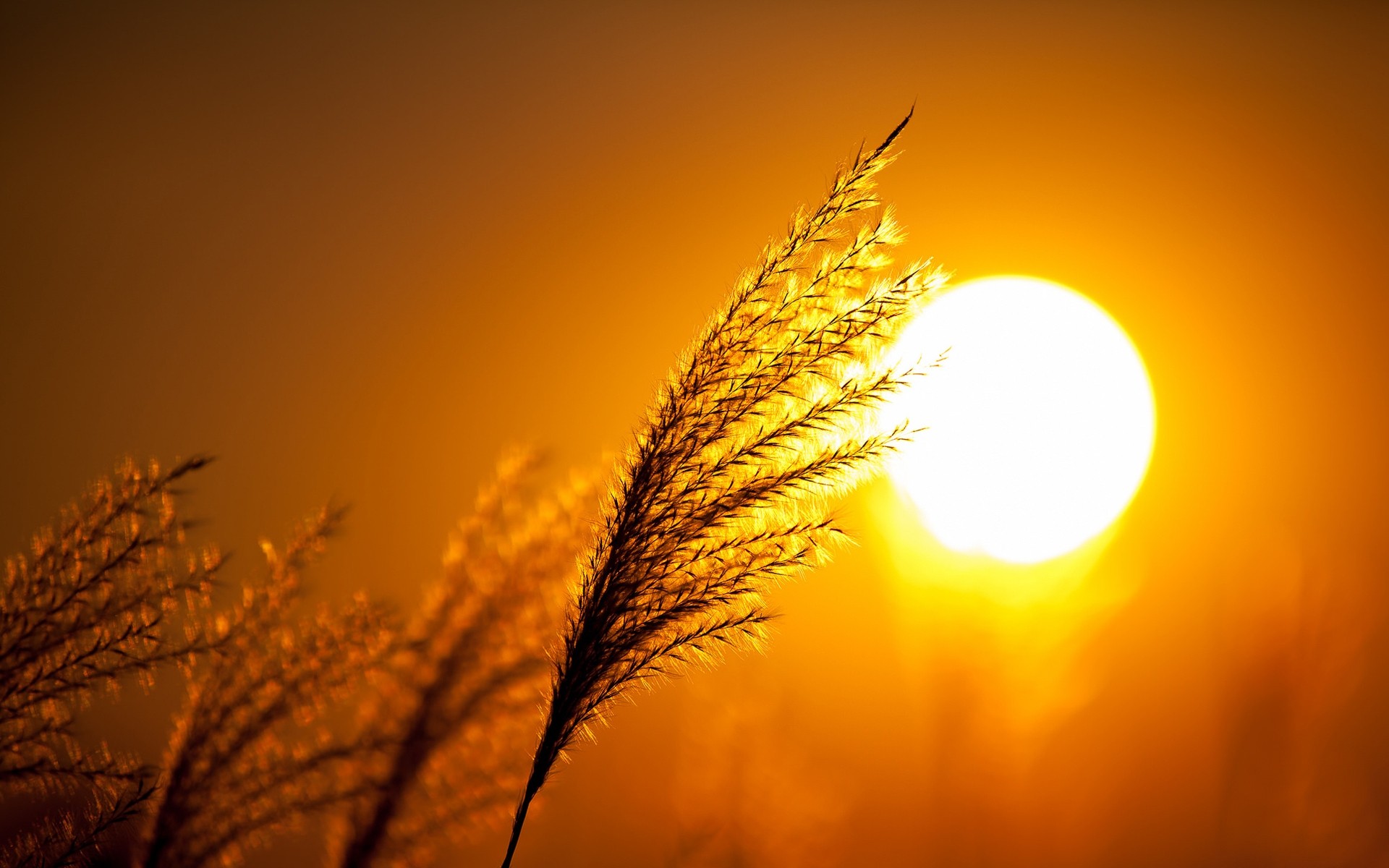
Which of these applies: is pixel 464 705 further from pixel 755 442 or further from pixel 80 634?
pixel 755 442

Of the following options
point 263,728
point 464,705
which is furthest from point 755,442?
point 263,728

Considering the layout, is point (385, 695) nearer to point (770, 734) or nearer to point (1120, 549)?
point (770, 734)

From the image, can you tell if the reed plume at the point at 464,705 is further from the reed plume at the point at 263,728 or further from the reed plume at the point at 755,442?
the reed plume at the point at 755,442

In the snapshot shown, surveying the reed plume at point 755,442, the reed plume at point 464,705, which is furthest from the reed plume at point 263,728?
the reed plume at point 755,442

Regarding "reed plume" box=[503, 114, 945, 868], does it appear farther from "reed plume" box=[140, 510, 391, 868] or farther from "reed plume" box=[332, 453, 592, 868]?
"reed plume" box=[140, 510, 391, 868]

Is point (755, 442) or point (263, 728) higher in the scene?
point (755, 442)

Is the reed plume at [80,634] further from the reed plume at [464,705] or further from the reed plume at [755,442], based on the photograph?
the reed plume at [755,442]

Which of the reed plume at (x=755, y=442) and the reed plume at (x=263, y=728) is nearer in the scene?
the reed plume at (x=755, y=442)
